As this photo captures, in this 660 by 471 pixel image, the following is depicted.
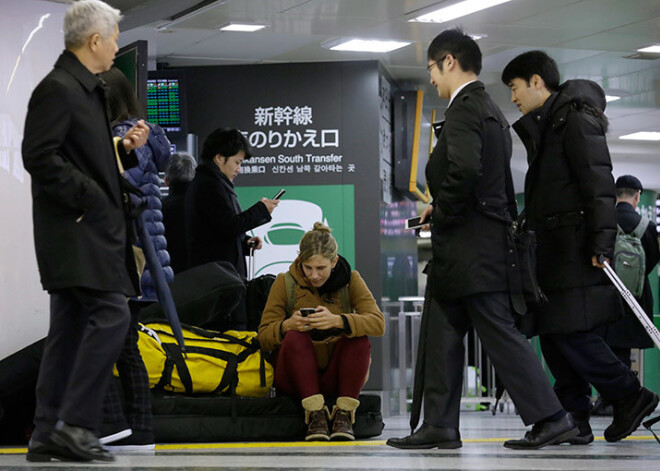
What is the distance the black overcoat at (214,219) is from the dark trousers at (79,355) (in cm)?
247

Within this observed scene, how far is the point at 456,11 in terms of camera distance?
8648 millimetres

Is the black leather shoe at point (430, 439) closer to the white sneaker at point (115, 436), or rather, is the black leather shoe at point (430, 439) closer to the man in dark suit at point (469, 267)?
the man in dark suit at point (469, 267)

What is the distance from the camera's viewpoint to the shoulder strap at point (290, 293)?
5.34 m

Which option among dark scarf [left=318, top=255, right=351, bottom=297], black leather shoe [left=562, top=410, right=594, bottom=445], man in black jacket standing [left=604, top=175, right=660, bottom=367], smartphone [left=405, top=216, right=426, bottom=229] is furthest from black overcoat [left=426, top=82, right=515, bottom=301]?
man in black jacket standing [left=604, top=175, right=660, bottom=367]

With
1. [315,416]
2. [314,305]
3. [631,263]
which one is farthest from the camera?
[631,263]

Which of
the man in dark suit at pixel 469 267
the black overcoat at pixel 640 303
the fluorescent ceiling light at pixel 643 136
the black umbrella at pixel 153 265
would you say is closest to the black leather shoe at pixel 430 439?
the man in dark suit at pixel 469 267

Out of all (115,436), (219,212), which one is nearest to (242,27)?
(219,212)

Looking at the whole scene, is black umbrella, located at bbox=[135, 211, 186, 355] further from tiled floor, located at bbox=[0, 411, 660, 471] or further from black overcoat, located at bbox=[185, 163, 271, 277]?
black overcoat, located at bbox=[185, 163, 271, 277]

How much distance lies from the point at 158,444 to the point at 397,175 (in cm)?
670

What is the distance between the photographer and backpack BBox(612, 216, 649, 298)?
740 cm

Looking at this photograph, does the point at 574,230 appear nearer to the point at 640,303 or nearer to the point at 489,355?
the point at 489,355

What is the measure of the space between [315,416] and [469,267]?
1.35 meters

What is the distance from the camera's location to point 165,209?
6.57 meters

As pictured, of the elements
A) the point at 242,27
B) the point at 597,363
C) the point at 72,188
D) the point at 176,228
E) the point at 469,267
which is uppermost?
the point at 242,27
